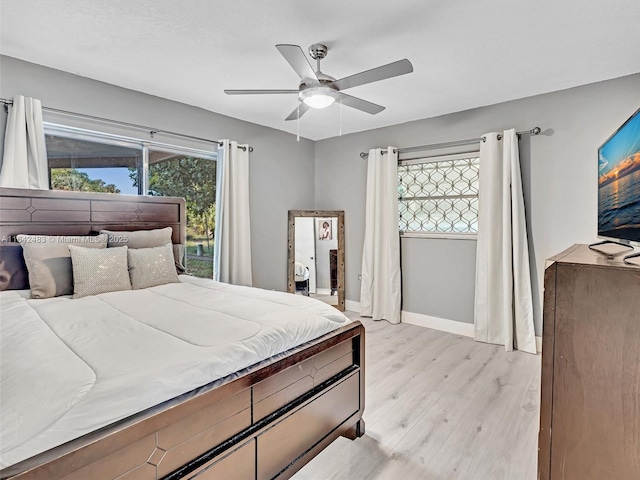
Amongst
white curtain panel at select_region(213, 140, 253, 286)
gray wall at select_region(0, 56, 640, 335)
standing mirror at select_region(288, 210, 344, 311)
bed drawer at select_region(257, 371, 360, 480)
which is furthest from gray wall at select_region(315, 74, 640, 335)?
bed drawer at select_region(257, 371, 360, 480)

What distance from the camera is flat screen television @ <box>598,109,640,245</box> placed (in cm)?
126

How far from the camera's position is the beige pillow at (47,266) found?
2305 mm

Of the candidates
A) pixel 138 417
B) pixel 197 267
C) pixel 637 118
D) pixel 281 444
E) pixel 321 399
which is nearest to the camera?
pixel 138 417

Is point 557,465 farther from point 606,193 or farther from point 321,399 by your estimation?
point 606,193

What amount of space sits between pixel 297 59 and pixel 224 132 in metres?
2.23

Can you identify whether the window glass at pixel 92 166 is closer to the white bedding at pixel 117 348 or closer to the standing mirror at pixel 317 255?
the white bedding at pixel 117 348

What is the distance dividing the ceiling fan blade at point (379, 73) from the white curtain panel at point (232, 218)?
77.8 inches

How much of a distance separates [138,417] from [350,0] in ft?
7.11

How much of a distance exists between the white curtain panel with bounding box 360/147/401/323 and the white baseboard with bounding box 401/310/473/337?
6.0 inches

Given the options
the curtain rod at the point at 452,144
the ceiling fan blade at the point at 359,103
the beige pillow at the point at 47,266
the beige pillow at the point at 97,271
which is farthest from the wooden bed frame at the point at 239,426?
the curtain rod at the point at 452,144

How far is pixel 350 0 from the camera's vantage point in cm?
186

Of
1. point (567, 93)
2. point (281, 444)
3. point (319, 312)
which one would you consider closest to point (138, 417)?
point (281, 444)

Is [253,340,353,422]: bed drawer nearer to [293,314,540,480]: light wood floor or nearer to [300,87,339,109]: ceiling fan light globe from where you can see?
[293,314,540,480]: light wood floor

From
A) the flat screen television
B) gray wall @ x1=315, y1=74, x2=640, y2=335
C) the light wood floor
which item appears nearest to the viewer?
the flat screen television
